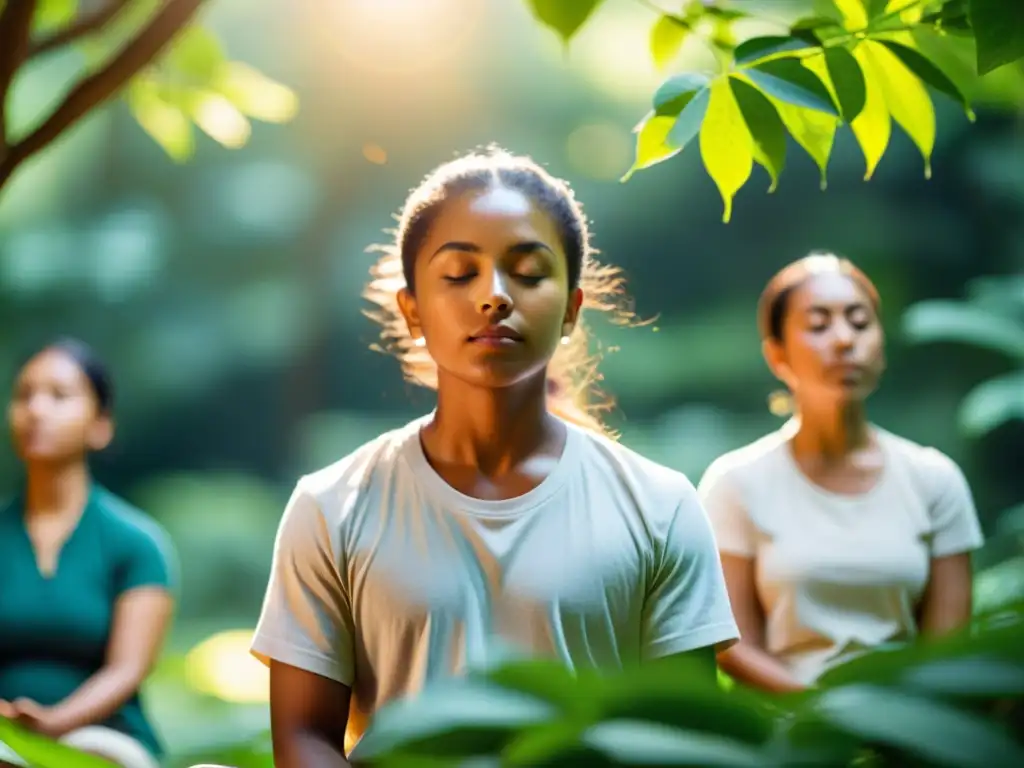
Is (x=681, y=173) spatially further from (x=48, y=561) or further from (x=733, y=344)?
(x=48, y=561)

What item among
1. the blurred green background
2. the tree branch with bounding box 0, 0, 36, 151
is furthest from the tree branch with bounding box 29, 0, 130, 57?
the blurred green background

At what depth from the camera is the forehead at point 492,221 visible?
0.88m

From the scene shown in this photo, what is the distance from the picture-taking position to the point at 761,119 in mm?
694

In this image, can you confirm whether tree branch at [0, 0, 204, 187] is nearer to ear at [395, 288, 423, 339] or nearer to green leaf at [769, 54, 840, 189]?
ear at [395, 288, 423, 339]

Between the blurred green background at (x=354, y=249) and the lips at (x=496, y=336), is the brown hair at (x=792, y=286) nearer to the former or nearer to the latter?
the lips at (x=496, y=336)

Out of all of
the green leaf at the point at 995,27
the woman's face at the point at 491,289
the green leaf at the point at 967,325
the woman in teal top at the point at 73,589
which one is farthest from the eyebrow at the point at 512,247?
the green leaf at the point at 967,325

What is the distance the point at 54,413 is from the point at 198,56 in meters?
0.65

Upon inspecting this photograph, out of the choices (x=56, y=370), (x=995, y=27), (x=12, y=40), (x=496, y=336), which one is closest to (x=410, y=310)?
(x=496, y=336)

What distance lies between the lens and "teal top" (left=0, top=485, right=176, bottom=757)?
1.67 m

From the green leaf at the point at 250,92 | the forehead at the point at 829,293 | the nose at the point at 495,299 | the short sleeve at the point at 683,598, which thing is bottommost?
the short sleeve at the point at 683,598

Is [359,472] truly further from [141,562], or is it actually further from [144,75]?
[141,562]

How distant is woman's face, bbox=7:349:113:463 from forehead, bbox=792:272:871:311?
96 centimetres

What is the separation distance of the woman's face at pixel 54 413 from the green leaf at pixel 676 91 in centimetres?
129

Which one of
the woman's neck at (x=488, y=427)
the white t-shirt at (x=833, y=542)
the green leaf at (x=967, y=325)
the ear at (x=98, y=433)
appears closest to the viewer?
the woman's neck at (x=488, y=427)
